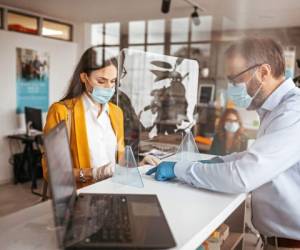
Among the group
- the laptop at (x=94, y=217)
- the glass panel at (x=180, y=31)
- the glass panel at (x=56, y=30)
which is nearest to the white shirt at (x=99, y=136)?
the laptop at (x=94, y=217)

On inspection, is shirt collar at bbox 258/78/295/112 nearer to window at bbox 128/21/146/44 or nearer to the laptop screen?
the laptop screen

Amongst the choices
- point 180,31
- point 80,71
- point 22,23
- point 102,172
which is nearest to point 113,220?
point 102,172

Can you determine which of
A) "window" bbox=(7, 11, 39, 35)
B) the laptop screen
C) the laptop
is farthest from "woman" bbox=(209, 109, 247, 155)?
"window" bbox=(7, 11, 39, 35)

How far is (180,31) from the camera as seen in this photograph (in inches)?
250

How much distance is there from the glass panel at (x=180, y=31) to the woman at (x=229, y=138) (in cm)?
261

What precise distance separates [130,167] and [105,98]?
1.72ft

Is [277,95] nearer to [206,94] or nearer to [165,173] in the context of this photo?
[165,173]

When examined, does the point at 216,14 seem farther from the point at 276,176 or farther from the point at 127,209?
the point at 127,209

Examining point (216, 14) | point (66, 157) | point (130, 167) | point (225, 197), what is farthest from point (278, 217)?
point (216, 14)

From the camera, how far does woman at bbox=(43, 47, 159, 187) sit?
1624 mm

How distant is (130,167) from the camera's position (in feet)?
4.40

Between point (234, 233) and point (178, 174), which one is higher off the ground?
point (178, 174)

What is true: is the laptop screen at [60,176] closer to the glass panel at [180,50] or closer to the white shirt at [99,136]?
the white shirt at [99,136]

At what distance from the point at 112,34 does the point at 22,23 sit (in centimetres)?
228
